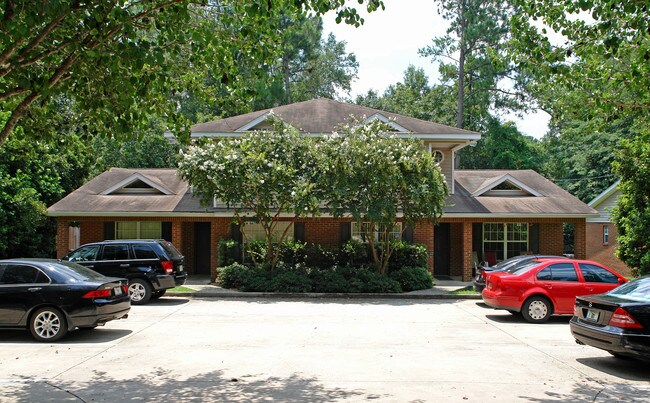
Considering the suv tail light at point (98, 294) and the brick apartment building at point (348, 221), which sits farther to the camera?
the brick apartment building at point (348, 221)

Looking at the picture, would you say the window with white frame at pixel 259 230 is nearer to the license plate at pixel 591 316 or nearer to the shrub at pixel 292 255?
the shrub at pixel 292 255

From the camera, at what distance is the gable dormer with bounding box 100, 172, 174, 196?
25.1 meters

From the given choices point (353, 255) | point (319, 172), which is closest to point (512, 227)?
point (353, 255)

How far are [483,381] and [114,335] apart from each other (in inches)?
292

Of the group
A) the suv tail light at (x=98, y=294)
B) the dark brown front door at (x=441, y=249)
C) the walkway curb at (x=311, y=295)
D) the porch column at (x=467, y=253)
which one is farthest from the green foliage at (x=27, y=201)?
the dark brown front door at (x=441, y=249)

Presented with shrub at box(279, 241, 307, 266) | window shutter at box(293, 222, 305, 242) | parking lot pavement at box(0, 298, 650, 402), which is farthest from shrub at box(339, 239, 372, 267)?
parking lot pavement at box(0, 298, 650, 402)

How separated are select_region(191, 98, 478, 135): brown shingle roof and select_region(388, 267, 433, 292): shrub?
5.90 m

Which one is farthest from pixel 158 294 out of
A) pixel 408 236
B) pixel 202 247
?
pixel 408 236

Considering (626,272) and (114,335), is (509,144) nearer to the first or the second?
(626,272)

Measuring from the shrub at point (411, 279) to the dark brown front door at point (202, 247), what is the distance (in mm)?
8891

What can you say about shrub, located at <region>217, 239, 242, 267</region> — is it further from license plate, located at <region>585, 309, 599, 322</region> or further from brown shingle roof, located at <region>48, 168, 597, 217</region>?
license plate, located at <region>585, 309, 599, 322</region>

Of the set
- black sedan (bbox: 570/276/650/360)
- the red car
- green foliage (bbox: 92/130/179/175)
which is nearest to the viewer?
black sedan (bbox: 570/276/650/360)

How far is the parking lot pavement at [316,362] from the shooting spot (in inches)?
311

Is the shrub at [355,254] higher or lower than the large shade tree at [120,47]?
lower
